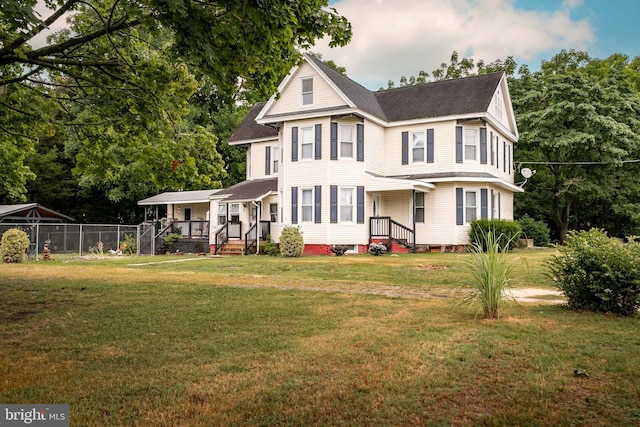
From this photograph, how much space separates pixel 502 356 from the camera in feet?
17.6

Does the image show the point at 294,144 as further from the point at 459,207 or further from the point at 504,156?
the point at 504,156

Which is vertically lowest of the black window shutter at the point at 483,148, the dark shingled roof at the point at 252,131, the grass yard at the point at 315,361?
the grass yard at the point at 315,361

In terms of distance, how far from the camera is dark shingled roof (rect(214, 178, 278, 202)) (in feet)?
85.0

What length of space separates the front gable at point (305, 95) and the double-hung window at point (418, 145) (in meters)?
4.53

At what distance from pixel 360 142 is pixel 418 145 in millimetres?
3371

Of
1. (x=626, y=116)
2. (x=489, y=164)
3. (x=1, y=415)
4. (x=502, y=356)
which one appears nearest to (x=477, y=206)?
(x=489, y=164)

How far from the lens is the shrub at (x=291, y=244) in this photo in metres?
21.8

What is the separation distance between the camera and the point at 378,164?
25.5 m

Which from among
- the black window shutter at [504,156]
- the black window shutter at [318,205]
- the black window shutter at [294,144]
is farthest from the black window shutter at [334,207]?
the black window shutter at [504,156]

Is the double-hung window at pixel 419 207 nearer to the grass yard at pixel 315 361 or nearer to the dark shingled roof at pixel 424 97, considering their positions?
the dark shingled roof at pixel 424 97

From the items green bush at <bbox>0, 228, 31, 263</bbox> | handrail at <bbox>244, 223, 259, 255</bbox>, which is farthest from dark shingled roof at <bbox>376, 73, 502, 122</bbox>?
green bush at <bbox>0, 228, 31, 263</bbox>

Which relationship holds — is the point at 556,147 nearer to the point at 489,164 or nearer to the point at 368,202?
the point at 489,164

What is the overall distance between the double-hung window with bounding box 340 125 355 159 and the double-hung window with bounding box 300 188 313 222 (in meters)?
Answer: 2.47

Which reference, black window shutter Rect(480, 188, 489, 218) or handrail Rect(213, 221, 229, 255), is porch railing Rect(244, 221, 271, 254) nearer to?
handrail Rect(213, 221, 229, 255)
